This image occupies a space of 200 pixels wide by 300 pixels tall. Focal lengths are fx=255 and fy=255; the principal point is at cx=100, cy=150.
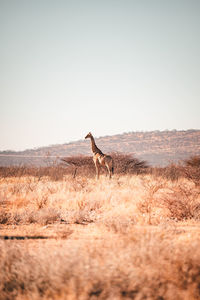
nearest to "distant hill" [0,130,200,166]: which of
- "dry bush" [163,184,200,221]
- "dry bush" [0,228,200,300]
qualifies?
"dry bush" [163,184,200,221]

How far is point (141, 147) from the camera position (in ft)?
232

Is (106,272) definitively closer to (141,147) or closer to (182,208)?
(182,208)

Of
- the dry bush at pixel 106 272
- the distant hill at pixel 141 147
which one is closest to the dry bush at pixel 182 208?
the dry bush at pixel 106 272

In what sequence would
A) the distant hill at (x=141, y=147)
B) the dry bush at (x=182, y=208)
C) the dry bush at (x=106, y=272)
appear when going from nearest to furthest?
the dry bush at (x=106, y=272) < the dry bush at (x=182, y=208) < the distant hill at (x=141, y=147)

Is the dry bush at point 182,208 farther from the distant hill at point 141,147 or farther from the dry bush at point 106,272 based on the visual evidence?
the distant hill at point 141,147

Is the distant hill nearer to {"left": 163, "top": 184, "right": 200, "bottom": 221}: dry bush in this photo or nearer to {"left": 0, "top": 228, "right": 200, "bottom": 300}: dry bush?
{"left": 163, "top": 184, "right": 200, "bottom": 221}: dry bush

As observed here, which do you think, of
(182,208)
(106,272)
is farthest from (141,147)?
(106,272)

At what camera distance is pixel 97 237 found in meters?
4.27

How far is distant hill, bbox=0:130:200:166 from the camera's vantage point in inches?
2464

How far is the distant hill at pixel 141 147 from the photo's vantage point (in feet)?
205

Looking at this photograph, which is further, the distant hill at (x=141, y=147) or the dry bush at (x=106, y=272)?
the distant hill at (x=141, y=147)

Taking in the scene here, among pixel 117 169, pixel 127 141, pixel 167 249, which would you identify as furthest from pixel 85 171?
pixel 127 141

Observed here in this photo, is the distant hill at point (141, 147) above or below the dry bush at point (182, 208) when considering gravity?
above

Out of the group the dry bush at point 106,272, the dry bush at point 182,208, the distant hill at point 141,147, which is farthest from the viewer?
the distant hill at point 141,147
